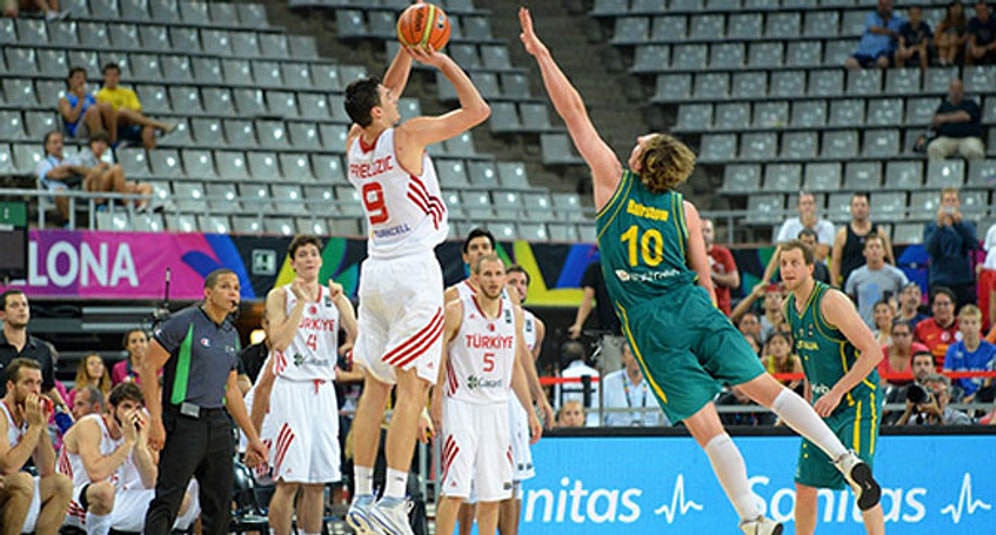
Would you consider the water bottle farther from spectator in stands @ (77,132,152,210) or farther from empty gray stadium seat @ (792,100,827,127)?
empty gray stadium seat @ (792,100,827,127)

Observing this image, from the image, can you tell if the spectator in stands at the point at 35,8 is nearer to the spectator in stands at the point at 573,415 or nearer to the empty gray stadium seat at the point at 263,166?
the empty gray stadium seat at the point at 263,166

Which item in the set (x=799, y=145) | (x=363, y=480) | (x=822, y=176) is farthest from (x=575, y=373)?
(x=799, y=145)

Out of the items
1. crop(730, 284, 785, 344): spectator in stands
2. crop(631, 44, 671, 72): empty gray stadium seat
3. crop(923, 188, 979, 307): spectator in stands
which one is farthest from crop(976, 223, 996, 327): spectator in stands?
crop(631, 44, 671, 72): empty gray stadium seat

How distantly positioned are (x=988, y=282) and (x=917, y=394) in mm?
4368

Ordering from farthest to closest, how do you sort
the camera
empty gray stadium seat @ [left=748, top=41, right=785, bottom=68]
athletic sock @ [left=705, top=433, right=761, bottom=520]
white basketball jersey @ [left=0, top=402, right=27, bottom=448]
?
empty gray stadium seat @ [left=748, top=41, right=785, bottom=68]
the camera
white basketball jersey @ [left=0, top=402, right=27, bottom=448]
athletic sock @ [left=705, top=433, right=761, bottom=520]

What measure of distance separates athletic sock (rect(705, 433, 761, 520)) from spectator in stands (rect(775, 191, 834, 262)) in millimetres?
7884

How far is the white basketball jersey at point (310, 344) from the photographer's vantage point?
1076 cm

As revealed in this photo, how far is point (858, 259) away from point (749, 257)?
4.61 feet

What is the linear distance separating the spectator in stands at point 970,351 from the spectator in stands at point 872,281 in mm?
1543

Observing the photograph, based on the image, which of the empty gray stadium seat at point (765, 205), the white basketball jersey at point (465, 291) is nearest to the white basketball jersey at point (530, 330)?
the white basketball jersey at point (465, 291)

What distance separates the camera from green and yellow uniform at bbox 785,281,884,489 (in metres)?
8.83

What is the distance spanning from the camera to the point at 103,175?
52.5 ft

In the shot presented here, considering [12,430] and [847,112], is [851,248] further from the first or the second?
[12,430]

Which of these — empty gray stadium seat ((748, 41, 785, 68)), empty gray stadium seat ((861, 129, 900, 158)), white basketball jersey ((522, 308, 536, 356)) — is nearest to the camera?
white basketball jersey ((522, 308, 536, 356))
